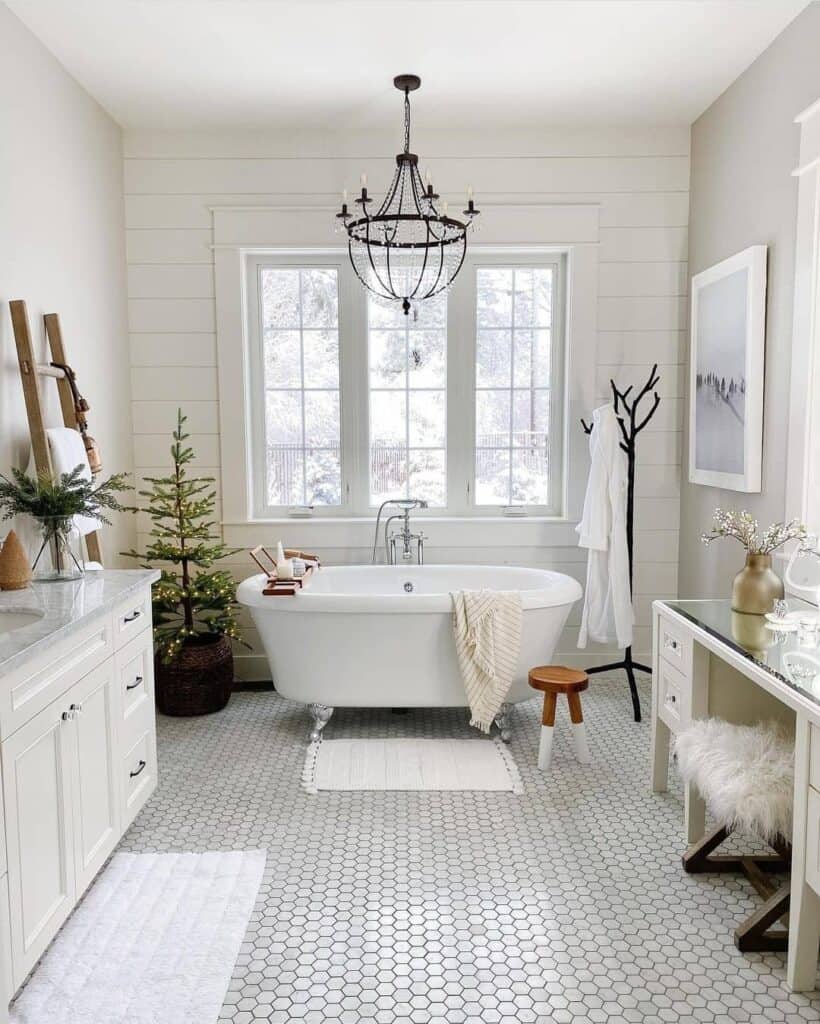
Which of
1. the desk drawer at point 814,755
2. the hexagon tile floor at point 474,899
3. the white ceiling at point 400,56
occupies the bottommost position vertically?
the hexagon tile floor at point 474,899

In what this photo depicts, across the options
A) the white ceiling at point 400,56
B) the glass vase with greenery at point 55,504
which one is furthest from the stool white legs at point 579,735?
the white ceiling at point 400,56

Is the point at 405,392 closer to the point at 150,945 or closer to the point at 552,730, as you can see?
the point at 552,730

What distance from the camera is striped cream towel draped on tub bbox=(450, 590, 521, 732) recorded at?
321 centimetres

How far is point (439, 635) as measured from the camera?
328 cm

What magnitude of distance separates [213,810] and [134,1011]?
1.00m

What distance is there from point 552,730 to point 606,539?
1090 mm

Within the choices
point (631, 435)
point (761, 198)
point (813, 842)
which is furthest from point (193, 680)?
point (761, 198)

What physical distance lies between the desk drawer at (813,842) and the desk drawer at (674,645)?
74cm

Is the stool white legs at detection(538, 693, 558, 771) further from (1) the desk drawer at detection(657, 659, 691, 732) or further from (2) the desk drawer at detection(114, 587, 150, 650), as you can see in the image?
(2) the desk drawer at detection(114, 587, 150, 650)

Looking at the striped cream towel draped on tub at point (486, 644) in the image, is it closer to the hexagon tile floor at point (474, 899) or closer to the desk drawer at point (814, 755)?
the hexagon tile floor at point (474, 899)

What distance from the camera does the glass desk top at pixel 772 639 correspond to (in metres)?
1.90

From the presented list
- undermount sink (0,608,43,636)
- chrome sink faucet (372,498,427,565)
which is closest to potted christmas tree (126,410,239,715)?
chrome sink faucet (372,498,427,565)

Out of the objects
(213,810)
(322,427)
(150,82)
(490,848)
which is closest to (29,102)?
(150,82)

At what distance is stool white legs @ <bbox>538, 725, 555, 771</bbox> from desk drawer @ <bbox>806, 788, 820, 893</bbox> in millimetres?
1327
